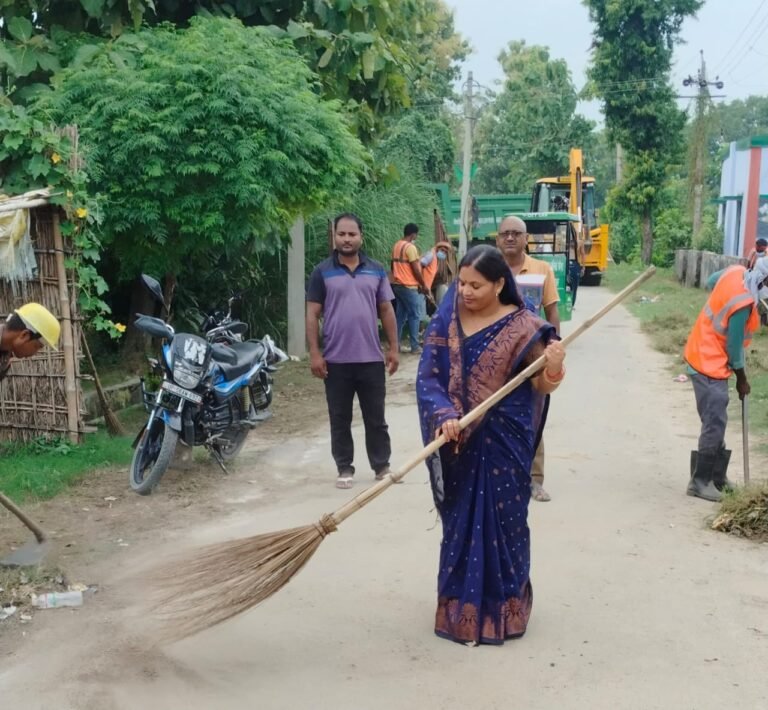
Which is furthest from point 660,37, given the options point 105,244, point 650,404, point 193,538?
point 193,538

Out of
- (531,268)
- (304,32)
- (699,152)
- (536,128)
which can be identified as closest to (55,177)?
(531,268)

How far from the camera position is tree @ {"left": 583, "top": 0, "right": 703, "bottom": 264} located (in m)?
32.0

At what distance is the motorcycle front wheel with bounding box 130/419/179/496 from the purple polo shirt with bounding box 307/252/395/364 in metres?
1.16

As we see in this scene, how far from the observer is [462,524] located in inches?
155

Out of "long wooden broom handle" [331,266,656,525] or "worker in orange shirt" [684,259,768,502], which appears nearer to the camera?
"long wooden broom handle" [331,266,656,525]

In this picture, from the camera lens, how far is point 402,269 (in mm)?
12109

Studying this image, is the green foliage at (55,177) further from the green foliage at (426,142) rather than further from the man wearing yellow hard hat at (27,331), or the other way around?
the green foliage at (426,142)

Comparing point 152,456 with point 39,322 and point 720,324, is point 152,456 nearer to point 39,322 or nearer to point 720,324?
point 39,322

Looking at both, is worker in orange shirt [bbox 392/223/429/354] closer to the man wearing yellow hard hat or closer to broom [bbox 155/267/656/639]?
the man wearing yellow hard hat

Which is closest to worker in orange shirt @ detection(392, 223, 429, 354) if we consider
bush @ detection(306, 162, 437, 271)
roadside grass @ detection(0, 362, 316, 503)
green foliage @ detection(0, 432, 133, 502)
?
bush @ detection(306, 162, 437, 271)

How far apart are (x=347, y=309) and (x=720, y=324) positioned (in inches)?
92.8

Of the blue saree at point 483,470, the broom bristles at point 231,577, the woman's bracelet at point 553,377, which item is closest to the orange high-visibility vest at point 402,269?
the blue saree at point 483,470

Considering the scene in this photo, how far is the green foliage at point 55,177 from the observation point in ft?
21.6

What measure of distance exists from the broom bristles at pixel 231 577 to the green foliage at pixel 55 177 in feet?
11.5
